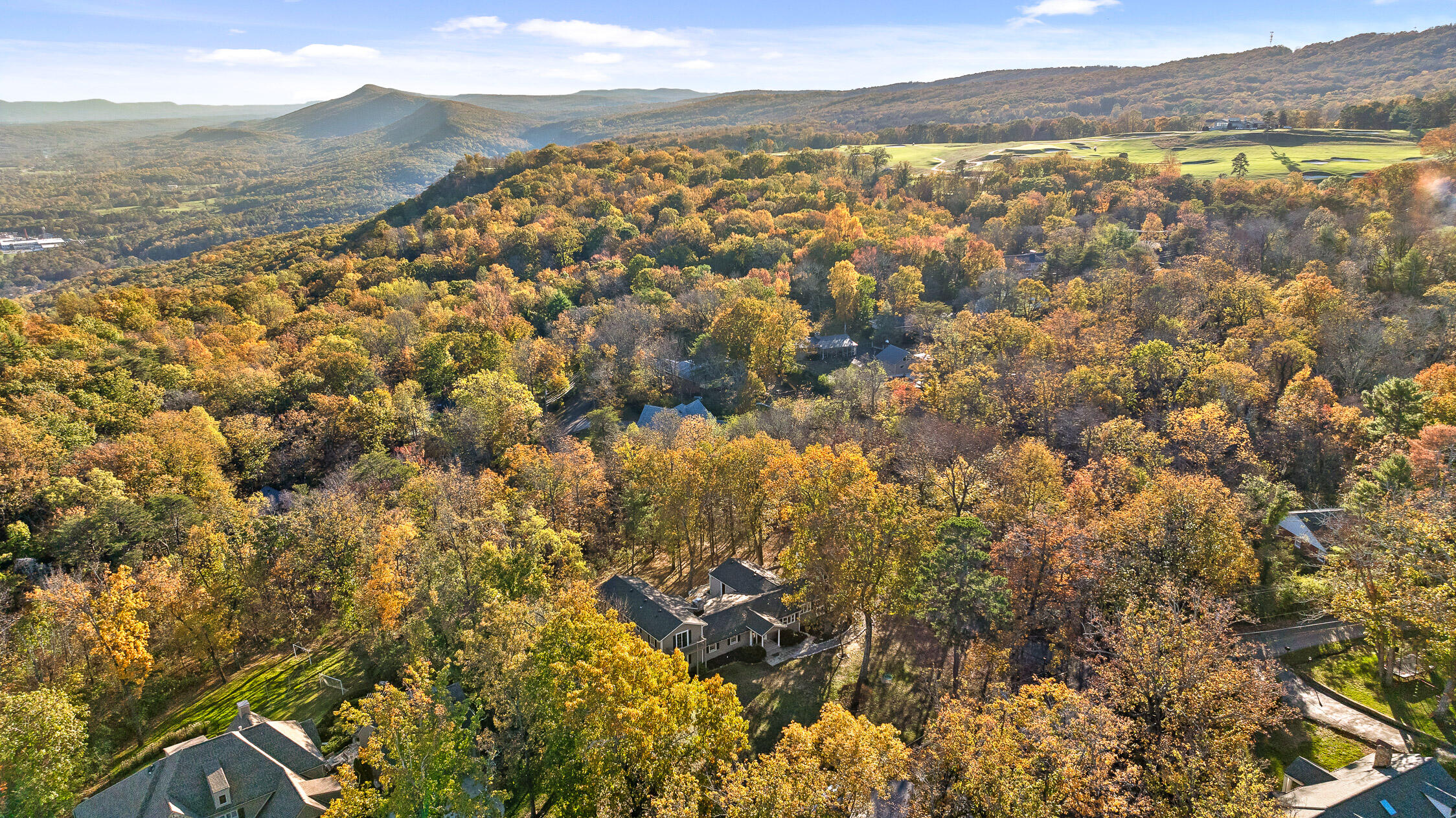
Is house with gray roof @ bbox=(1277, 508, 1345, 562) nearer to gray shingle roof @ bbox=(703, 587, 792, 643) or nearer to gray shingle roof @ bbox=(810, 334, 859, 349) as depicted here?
gray shingle roof @ bbox=(703, 587, 792, 643)

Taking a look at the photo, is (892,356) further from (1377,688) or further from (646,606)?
(1377,688)

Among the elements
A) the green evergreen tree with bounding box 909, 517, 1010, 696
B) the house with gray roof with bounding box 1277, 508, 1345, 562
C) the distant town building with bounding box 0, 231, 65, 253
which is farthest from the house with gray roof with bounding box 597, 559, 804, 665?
the distant town building with bounding box 0, 231, 65, 253

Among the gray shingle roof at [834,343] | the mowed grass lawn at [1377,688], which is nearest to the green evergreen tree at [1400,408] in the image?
the mowed grass lawn at [1377,688]

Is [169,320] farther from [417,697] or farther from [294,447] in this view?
[417,697]

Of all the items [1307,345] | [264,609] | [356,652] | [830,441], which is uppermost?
[1307,345]

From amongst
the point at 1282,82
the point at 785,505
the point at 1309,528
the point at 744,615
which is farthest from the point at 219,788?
the point at 1282,82

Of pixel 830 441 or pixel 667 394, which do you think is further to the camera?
pixel 667 394

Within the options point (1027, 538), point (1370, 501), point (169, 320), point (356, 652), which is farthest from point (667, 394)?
point (169, 320)
